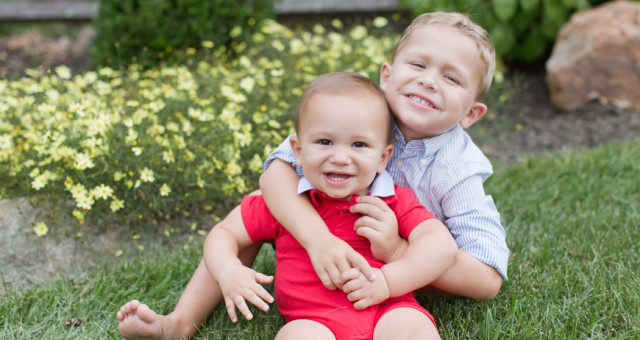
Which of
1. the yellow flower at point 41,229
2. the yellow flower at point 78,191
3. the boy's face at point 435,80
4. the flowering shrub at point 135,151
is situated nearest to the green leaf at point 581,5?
the flowering shrub at point 135,151

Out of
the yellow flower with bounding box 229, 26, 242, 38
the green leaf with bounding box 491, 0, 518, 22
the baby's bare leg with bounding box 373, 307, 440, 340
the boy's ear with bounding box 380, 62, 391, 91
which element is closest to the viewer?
the baby's bare leg with bounding box 373, 307, 440, 340

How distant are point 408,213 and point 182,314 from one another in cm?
76

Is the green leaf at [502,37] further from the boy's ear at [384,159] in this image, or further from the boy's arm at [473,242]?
the boy's ear at [384,159]

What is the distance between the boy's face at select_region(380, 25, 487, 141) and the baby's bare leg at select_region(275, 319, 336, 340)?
2.15 feet

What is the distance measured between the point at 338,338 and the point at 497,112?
3304 millimetres

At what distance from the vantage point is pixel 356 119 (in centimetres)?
171

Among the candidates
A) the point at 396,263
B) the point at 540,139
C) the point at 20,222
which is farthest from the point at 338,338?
the point at 540,139

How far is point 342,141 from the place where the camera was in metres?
1.73

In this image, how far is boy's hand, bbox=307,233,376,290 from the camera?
1685mm

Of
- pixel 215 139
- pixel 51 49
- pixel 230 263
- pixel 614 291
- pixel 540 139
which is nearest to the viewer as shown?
pixel 230 263

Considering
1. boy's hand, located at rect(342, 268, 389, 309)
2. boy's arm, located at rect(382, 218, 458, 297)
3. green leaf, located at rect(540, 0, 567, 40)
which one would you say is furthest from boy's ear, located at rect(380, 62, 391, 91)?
green leaf, located at rect(540, 0, 567, 40)

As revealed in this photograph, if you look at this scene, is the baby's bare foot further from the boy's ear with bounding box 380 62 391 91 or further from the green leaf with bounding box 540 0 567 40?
the green leaf with bounding box 540 0 567 40

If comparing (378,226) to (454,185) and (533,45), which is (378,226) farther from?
(533,45)

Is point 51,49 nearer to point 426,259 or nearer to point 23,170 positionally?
point 23,170
